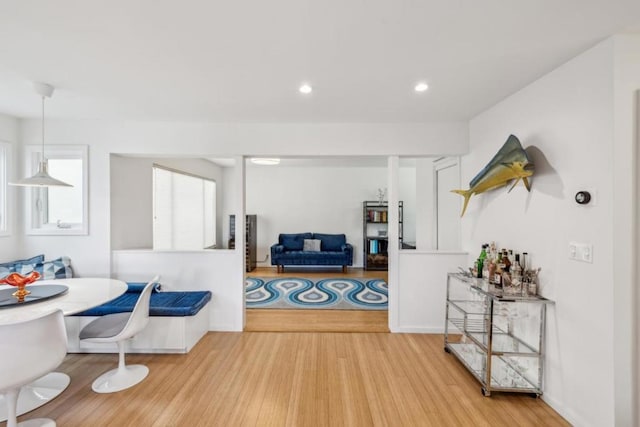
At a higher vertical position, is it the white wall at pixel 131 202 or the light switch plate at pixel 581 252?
the white wall at pixel 131 202

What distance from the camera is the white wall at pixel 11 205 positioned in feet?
9.88

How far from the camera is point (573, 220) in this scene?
6.14ft

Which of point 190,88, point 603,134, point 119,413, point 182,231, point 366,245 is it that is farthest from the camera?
point 366,245

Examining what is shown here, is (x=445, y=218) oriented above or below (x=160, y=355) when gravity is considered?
above

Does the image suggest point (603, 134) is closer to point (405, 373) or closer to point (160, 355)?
point (405, 373)

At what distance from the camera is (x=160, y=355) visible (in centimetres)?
270

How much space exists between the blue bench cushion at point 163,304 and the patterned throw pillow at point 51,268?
69 centimetres

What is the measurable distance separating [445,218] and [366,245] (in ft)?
9.05

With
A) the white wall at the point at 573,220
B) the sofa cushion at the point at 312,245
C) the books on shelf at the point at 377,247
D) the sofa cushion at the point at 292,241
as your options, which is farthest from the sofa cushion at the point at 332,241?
the white wall at the point at 573,220

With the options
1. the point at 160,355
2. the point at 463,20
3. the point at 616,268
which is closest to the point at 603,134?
the point at 616,268

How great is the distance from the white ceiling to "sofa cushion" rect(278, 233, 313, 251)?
13.5 ft

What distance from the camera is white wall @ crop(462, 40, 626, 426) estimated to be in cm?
167

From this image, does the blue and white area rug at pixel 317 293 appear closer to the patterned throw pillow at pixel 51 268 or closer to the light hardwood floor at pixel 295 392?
the light hardwood floor at pixel 295 392

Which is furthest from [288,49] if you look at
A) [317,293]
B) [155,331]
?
[317,293]
